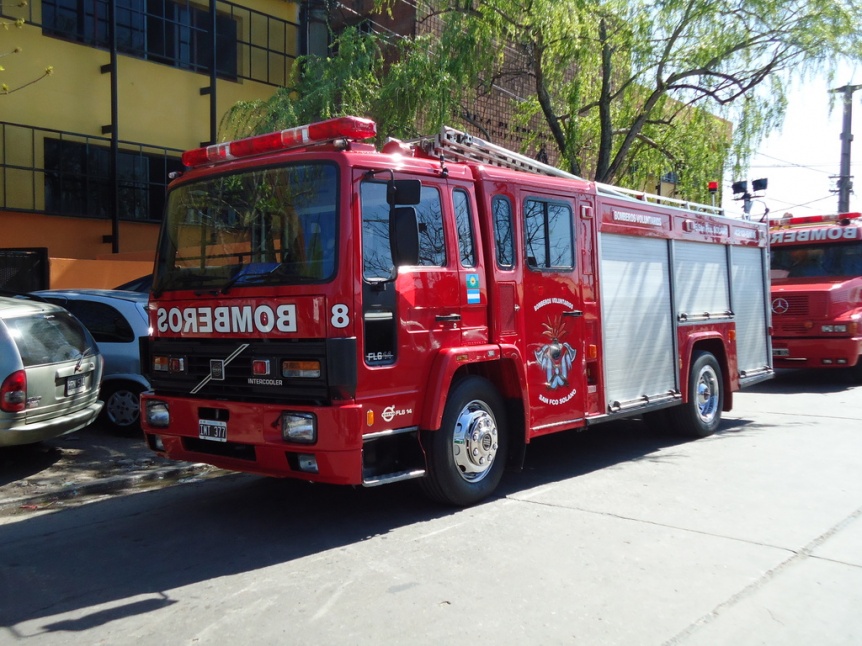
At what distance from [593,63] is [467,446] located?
8.74 metres

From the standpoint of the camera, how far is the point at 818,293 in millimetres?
14352

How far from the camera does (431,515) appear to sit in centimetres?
643

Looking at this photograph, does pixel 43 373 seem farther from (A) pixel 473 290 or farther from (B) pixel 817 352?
(B) pixel 817 352

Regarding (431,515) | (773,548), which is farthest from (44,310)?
(773,548)

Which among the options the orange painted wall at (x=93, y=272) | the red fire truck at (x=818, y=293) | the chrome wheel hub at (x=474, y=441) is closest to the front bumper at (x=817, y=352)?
the red fire truck at (x=818, y=293)

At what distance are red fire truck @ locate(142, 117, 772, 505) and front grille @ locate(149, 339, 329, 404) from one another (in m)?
0.01

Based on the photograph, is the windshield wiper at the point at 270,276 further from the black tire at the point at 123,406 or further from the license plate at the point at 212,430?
the black tire at the point at 123,406

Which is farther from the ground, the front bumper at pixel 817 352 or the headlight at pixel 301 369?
the headlight at pixel 301 369

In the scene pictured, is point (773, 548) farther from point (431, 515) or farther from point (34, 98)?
point (34, 98)

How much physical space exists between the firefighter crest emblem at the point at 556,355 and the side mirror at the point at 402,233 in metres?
1.82

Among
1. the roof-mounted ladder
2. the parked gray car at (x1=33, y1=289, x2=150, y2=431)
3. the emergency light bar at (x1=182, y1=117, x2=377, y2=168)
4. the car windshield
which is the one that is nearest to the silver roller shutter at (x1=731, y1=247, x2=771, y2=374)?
the roof-mounted ladder

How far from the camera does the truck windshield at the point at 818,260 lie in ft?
49.5

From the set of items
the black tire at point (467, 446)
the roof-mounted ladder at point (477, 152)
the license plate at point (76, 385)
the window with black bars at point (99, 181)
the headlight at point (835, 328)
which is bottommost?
the black tire at point (467, 446)

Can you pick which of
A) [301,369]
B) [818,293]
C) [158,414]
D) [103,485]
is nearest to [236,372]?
[301,369]
